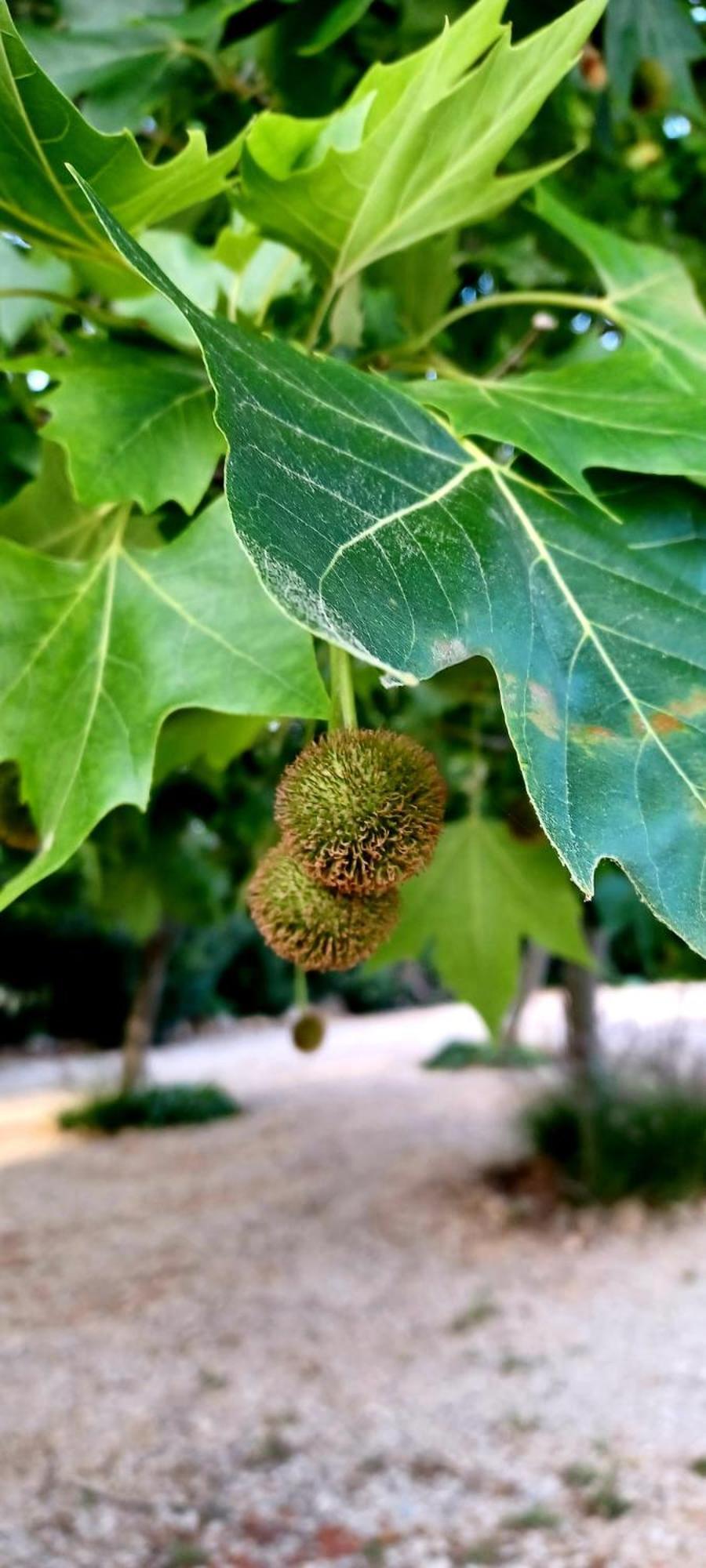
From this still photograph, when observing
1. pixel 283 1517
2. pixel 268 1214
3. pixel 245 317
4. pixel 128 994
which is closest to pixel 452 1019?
pixel 128 994

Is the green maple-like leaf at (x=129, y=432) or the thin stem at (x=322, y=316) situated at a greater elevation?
the thin stem at (x=322, y=316)

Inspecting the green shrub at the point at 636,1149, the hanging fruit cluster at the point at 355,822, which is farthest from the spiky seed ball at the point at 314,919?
the green shrub at the point at 636,1149

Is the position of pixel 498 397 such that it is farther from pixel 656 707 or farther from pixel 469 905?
pixel 469 905

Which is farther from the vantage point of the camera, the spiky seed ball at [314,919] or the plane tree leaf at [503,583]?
the spiky seed ball at [314,919]

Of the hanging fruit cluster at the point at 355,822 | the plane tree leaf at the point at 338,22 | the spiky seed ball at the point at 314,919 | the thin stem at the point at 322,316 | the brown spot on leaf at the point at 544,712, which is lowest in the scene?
the spiky seed ball at the point at 314,919

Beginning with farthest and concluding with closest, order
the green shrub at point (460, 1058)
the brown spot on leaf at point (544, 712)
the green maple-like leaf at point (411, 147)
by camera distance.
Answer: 1. the green shrub at point (460, 1058)
2. the green maple-like leaf at point (411, 147)
3. the brown spot on leaf at point (544, 712)

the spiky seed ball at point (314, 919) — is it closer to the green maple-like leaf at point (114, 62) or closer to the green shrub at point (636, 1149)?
the green maple-like leaf at point (114, 62)
